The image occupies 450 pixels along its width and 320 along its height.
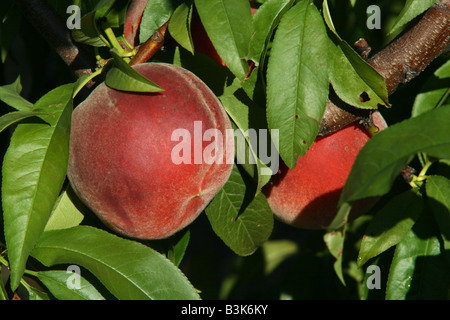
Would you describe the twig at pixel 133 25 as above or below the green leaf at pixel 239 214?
above

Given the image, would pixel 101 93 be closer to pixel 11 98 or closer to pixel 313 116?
pixel 11 98

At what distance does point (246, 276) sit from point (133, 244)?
92 centimetres

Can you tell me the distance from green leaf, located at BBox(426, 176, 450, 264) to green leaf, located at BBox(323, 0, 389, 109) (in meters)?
0.21

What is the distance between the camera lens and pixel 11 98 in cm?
90

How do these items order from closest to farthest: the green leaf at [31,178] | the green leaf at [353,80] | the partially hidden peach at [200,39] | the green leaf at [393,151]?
the green leaf at [393,151]
the green leaf at [31,178]
the green leaf at [353,80]
the partially hidden peach at [200,39]

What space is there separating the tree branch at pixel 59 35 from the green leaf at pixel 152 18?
127mm

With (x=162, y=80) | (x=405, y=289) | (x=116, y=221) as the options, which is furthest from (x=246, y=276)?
(x=162, y=80)

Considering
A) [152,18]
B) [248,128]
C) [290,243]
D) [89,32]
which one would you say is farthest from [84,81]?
[290,243]

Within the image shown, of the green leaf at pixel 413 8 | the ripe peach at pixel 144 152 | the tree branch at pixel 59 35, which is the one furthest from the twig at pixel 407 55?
the tree branch at pixel 59 35

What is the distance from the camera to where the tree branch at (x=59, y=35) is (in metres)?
1.00

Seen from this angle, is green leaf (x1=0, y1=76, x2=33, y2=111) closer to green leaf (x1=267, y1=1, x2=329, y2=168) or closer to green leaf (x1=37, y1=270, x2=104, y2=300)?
green leaf (x1=37, y1=270, x2=104, y2=300)

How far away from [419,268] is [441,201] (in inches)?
5.4

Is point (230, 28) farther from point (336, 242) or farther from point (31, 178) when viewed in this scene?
point (336, 242)

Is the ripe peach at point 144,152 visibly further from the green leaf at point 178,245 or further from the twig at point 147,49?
the green leaf at point 178,245
